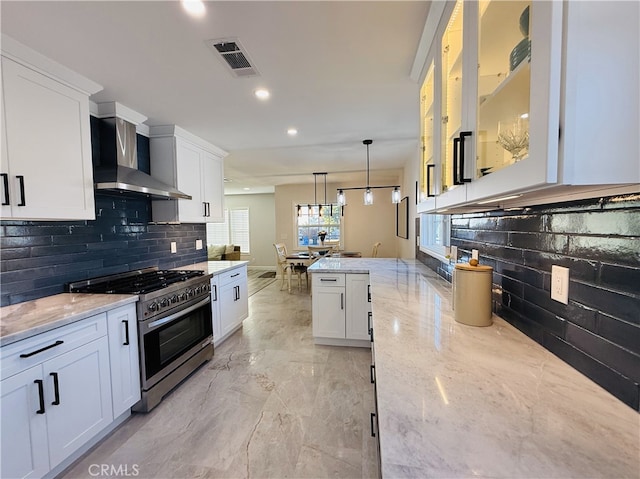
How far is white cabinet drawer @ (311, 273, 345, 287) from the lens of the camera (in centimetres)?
306

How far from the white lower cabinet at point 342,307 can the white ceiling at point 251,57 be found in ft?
5.56

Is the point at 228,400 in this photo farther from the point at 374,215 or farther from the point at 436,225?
the point at 374,215

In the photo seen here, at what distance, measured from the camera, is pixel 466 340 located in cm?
121

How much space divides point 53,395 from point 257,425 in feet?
3.86

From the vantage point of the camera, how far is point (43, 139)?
179 cm

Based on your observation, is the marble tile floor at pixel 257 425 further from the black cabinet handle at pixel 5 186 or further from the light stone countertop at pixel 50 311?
the black cabinet handle at pixel 5 186

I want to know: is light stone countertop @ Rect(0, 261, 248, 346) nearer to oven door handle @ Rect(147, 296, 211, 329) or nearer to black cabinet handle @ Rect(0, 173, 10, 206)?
oven door handle @ Rect(147, 296, 211, 329)

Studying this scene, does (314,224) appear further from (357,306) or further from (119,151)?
(119,151)

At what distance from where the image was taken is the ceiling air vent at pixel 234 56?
1641mm

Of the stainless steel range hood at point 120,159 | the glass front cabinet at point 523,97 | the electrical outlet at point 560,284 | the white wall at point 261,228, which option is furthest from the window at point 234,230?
the electrical outlet at point 560,284

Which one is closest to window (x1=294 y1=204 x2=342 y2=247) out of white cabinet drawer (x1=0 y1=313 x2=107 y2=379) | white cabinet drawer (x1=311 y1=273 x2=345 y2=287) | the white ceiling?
the white ceiling

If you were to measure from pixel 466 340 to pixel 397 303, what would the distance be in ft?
2.08

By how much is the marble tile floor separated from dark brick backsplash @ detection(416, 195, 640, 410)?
4.07 feet

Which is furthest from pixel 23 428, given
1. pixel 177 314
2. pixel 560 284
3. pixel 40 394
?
pixel 560 284
